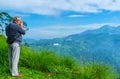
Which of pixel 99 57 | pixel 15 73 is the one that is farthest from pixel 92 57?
pixel 15 73

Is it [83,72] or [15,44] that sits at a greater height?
[15,44]

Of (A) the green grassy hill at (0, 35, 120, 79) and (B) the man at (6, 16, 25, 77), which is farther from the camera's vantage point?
(A) the green grassy hill at (0, 35, 120, 79)

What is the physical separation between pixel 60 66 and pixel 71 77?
177cm

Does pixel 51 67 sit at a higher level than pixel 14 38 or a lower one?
Result: lower

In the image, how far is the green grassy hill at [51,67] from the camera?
780 inches

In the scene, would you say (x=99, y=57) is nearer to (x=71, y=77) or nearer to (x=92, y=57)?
(x=92, y=57)

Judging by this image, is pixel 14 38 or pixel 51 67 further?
pixel 51 67

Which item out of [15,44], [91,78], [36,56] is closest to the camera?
[15,44]

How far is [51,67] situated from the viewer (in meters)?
21.4

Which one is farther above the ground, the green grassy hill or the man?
the man

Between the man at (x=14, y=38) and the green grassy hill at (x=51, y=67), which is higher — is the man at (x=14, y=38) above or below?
above

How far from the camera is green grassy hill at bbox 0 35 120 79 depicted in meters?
19.8

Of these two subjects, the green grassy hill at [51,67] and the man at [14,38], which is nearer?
the man at [14,38]

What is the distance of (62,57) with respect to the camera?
2244cm
